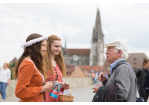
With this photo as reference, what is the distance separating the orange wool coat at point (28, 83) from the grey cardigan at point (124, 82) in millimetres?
972

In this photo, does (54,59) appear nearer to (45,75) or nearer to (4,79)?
(45,75)

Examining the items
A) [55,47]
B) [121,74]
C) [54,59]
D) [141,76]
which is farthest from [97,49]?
[121,74]

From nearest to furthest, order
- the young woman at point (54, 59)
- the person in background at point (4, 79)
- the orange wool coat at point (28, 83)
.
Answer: the orange wool coat at point (28, 83) → the young woman at point (54, 59) → the person in background at point (4, 79)

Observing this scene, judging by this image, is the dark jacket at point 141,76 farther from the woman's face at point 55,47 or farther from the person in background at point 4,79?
the person in background at point 4,79

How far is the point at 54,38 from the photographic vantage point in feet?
9.93

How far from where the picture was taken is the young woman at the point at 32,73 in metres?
2.04

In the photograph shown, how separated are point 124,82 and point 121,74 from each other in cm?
11

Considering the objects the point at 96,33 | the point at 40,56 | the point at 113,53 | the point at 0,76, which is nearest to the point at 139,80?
the point at 113,53

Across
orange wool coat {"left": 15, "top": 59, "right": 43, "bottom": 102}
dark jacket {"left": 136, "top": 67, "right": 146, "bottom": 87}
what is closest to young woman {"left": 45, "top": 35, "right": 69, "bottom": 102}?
orange wool coat {"left": 15, "top": 59, "right": 43, "bottom": 102}

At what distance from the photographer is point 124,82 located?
2262 mm

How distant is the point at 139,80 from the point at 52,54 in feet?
11.9

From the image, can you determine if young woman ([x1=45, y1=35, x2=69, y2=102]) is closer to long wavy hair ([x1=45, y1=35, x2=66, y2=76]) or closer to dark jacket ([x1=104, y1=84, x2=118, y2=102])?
long wavy hair ([x1=45, y1=35, x2=66, y2=76])

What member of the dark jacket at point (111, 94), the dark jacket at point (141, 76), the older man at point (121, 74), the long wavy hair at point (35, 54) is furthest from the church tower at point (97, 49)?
the long wavy hair at point (35, 54)

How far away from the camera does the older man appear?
225 centimetres
